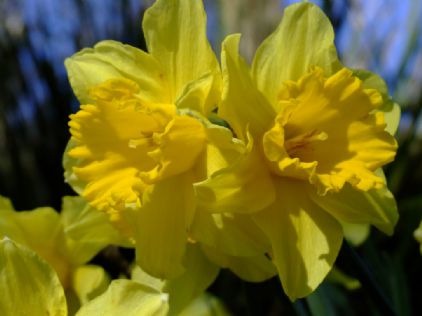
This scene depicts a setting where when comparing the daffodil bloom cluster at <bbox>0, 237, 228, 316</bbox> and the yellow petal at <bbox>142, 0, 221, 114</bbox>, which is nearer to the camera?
the daffodil bloom cluster at <bbox>0, 237, 228, 316</bbox>

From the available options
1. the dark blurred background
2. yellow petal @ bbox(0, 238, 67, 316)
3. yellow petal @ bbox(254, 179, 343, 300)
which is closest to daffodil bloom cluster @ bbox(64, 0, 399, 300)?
yellow petal @ bbox(254, 179, 343, 300)

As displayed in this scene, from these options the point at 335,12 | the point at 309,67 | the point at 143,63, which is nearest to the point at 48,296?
the point at 143,63

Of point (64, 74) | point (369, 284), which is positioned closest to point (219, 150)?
point (369, 284)

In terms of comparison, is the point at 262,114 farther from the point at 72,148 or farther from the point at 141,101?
the point at 72,148

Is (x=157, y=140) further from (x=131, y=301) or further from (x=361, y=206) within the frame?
(x=361, y=206)

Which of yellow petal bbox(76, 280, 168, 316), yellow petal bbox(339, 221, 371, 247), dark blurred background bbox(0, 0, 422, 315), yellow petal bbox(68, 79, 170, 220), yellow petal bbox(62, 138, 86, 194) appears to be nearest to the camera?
yellow petal bbox(76, 280, 168, 316)

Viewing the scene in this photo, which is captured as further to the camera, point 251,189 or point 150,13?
point 150,13

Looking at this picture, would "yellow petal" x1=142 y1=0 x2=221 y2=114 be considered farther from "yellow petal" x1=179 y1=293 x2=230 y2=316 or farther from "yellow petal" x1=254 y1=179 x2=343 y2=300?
"yellow petal" x1=179 y1=293 x2=230 y2=316
